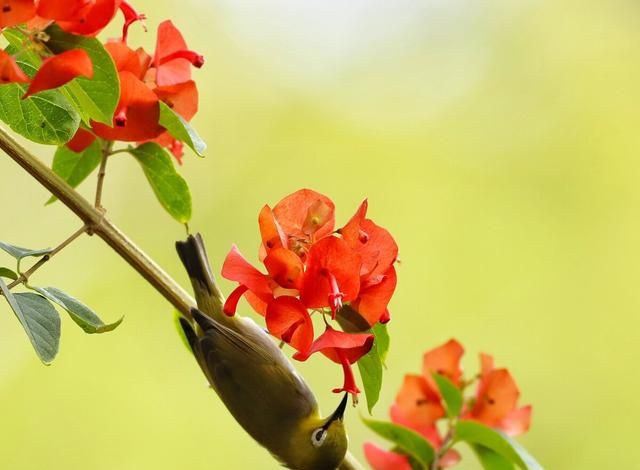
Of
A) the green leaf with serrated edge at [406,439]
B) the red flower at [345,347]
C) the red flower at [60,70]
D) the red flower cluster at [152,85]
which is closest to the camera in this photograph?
the red flower at [60,70]

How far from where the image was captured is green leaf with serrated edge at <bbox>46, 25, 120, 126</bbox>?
3.18ft

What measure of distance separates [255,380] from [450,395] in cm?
34

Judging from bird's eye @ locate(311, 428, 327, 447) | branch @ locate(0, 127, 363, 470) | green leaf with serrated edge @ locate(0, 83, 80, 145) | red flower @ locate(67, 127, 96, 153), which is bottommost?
branch @ locate(0, 127, 363, 470)

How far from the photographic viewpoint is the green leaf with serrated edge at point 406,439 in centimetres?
147

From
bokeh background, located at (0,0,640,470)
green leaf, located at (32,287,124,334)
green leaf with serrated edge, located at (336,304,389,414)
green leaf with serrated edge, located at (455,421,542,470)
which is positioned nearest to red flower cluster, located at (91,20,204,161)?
green leaf, located at (32,287,124,334)

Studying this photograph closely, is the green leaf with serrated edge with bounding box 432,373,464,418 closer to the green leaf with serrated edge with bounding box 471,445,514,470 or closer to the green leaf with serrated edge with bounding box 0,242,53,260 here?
the green leaf with serrated edge with bounding box 471,445,514,470

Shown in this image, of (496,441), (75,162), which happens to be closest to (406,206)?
(496,441)

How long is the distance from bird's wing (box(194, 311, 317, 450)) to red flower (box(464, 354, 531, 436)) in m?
0.31

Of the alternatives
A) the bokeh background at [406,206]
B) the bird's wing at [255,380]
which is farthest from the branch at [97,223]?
the bokeh background at [406,206]

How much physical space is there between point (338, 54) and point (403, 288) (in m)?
2.48

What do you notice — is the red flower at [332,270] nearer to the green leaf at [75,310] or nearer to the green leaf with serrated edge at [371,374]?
the green leaf with serrated edge at [371,374]

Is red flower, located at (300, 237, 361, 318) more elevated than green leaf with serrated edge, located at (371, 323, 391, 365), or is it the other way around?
green leaf with serrated edge, located at (371, 323, 391, 365)

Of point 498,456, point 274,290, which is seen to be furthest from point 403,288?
point 274,290

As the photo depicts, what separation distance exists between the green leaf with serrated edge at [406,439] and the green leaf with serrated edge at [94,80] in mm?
706
